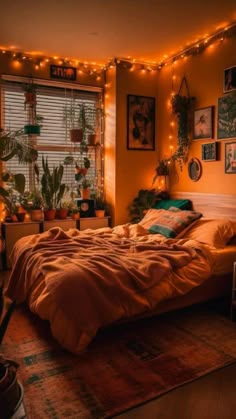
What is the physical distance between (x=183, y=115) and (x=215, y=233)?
1.73 m

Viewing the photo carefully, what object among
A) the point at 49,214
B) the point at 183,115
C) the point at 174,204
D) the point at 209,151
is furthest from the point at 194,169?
the point at 49,214

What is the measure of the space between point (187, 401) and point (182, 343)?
1.99 ft

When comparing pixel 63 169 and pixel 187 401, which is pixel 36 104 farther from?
pixel 187 401

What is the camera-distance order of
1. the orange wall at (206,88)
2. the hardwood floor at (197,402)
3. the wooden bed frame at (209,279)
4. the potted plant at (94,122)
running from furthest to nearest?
the potted plant at (94,122), the orange wall at (206,88), the wooden bed frame at (209,279), the hardwood floor at (197,402)

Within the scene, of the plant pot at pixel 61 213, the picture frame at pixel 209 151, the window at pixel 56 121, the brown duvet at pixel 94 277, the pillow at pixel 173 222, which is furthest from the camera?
the plant pot at pixel 61 213

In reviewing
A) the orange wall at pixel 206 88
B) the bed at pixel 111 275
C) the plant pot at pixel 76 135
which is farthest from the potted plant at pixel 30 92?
the bed at pixel 111 275

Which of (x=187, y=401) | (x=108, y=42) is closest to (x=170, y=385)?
(x=187, y=401)

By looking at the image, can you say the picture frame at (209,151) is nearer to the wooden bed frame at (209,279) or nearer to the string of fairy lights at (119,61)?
the wooden bed frame at (209,279)

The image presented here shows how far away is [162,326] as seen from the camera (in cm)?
268

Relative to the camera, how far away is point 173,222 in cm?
362

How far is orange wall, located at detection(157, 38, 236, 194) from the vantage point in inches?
145

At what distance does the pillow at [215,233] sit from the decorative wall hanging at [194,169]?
834 mm

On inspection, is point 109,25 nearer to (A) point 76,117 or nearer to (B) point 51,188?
(A) point 76,117

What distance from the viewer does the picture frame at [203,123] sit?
12.7 feet
